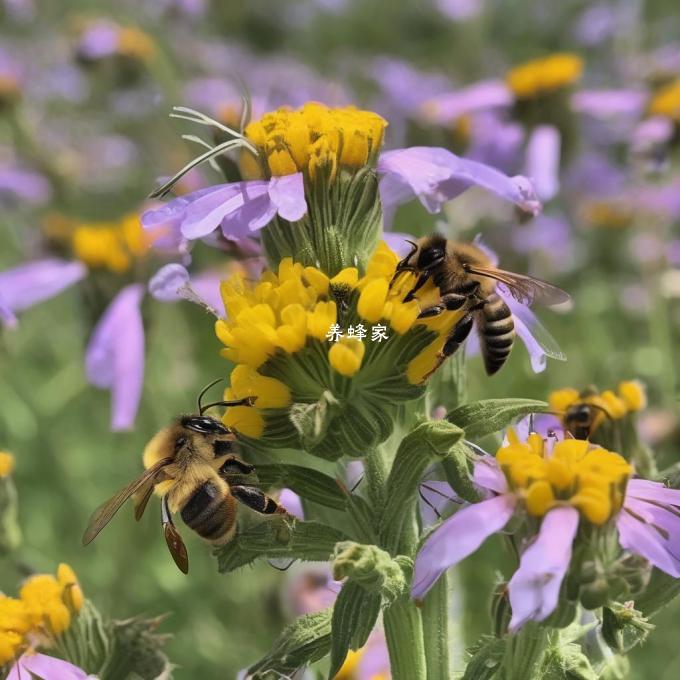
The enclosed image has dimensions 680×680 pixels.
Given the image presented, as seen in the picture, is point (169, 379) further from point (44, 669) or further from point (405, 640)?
point (405, 640)

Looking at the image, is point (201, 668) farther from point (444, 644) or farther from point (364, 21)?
point (364, 21)

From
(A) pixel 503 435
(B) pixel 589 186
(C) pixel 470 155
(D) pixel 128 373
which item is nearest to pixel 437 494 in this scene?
(A) pixel 503 435

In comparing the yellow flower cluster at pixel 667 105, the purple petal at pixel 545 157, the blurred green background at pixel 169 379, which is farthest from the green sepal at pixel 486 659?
the yellow flower cluster at pixel 667 105

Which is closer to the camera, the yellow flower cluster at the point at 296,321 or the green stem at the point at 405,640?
the yellow flower cluster at the point at 296,321

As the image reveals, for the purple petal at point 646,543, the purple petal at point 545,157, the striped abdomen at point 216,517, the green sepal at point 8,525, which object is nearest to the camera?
the purple petal at point 646,543

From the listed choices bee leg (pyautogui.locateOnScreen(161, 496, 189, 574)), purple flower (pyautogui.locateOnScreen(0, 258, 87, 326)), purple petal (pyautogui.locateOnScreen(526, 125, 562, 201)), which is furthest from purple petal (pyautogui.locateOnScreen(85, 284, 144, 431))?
bee leg (pyautogui.locateOnScreen(161, 496, 189, 574))

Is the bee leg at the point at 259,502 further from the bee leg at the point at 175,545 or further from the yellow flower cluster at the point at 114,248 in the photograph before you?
the yellow flower cluster at the point at 114,248

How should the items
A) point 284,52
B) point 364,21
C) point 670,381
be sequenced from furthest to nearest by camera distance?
1. point 364,21
2. point 284,52
3. point 670,381
